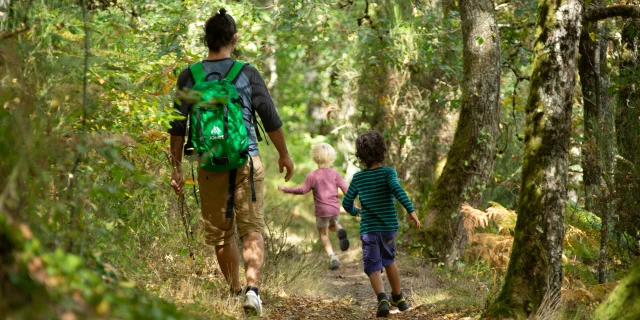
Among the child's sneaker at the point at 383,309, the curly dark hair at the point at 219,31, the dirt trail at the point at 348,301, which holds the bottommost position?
the dirt trail at the point at 348,301

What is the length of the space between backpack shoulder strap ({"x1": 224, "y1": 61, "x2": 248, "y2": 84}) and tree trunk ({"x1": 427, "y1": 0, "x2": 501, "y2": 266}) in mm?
4667

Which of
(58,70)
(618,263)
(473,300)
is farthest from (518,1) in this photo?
(58,70)

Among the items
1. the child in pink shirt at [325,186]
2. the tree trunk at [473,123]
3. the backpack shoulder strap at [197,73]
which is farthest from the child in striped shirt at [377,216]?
the child in pink shirt at [325,186]

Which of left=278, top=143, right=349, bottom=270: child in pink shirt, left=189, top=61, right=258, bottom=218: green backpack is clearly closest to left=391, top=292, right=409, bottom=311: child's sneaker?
left=189, top=61, right=258, bottom=218: green backpack

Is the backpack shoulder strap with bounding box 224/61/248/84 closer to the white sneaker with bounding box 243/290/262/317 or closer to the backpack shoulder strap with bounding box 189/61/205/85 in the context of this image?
the backpack shoulder strap with bounding box 189/61/205/85

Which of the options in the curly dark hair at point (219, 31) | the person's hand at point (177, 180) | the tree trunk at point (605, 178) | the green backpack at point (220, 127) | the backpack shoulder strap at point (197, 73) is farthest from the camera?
the tree trunk at point (605, 178)

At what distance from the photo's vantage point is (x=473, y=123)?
9688 mm

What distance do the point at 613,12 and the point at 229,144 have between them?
3.62 metres

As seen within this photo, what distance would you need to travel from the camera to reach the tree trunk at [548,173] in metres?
5.42

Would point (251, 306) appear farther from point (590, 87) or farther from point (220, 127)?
point (590, 87)

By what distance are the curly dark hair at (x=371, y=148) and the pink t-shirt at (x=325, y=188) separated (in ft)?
12.1

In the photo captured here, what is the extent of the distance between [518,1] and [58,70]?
9101mm

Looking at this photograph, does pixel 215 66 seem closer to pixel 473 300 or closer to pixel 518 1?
pixel 473 300

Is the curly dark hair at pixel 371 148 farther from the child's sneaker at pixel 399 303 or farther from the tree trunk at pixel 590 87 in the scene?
the tree trunk at pixel 590 87
